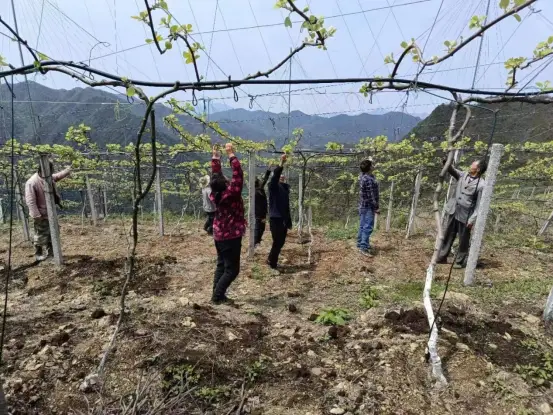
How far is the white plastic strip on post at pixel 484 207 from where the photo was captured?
424cm

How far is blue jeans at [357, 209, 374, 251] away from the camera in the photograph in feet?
20.7

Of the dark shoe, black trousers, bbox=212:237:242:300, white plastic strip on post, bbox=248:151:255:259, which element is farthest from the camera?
white plastic strip on post, bbox=248:151:255:259

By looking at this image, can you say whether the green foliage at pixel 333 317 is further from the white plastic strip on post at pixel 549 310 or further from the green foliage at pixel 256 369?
the white plastic strip on post at pixel 549 310

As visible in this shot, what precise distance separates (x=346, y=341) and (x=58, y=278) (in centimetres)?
455

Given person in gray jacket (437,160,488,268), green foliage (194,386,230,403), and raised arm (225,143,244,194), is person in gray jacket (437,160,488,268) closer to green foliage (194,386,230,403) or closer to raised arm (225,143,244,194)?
raised arm (225,143,244,194)

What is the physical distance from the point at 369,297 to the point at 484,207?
6.35ft

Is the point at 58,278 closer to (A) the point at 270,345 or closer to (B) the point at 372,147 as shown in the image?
(A) the point at 270,345

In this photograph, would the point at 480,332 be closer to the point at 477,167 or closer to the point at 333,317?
the point at 333,317

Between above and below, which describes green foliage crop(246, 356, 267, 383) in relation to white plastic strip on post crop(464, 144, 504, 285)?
below

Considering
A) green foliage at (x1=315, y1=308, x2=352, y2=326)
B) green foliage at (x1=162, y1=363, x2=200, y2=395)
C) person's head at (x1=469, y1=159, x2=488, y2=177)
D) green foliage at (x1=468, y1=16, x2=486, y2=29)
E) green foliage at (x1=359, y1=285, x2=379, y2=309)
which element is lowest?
green foliage at (x1=359, y1=285, x2=379, y2=309)

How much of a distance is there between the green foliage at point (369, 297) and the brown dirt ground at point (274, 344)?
3.1 inches

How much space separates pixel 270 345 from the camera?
3201 mm

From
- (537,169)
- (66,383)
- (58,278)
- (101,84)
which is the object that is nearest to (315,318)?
(66,383)

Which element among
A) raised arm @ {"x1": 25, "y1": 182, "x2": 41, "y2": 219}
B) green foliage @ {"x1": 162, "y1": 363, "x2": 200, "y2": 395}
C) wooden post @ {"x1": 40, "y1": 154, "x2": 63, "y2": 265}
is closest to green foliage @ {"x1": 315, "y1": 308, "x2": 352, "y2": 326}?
green foliage @ {"x1": 162, "y1": 363, "x2": 200, "y2": 395}
